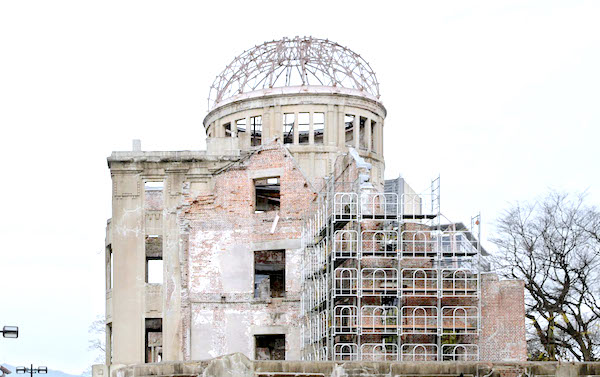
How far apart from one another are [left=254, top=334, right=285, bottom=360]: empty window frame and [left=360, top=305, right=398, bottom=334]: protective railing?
790cm

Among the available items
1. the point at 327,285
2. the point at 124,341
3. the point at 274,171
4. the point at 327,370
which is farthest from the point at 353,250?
the point at 327,370

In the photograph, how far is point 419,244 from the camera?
1142 inches

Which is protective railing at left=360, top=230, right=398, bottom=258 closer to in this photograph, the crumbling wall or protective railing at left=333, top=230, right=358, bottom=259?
protective railing at left=333, top=230, right=358, bottom=259

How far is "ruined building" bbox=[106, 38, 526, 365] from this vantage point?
28.6 meters

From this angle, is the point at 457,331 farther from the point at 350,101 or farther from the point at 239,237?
the point at 350,101

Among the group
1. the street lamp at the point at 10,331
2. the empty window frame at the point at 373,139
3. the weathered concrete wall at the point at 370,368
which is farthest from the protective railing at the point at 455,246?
the weathered concrete wall at the point at 370,368

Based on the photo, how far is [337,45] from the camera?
131 feet

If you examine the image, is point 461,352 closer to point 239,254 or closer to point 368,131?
point 239,254

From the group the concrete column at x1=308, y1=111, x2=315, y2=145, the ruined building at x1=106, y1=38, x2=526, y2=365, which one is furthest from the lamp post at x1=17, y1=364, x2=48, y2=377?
the concrete column at x1=308, y1=111, x2=315, y2=145

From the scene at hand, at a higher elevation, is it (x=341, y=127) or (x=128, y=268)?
(x=341, y=127)

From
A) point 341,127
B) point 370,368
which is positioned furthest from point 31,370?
point 370,368

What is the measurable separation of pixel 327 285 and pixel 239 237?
7423mm

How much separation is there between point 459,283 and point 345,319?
11.5 feet

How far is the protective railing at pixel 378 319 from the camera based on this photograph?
28188mm
